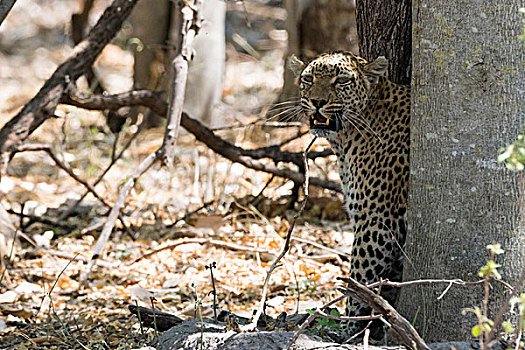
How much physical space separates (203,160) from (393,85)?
504cm

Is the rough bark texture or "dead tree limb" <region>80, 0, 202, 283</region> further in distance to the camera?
"dead tree limb" <region>80, 0, 202, 283</region>

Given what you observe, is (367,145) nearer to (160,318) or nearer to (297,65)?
(297,65)

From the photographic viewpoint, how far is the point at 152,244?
22.9 ft

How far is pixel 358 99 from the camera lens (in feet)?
15.4

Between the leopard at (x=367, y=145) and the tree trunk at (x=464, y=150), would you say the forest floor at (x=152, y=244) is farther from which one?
the tree trunk at (x=464, y=150)

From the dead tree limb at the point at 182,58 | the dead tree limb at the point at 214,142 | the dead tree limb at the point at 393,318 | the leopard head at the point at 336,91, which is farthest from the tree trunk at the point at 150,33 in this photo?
the dead tree limb at the point at 393,318

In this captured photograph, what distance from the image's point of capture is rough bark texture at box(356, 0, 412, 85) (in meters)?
5.00

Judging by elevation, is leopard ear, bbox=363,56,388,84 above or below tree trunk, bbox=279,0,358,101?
below

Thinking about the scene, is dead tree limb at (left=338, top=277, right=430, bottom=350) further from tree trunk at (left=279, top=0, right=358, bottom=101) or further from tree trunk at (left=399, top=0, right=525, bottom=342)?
tree trunk at (left=279, top=0, right=358, bottom=101)

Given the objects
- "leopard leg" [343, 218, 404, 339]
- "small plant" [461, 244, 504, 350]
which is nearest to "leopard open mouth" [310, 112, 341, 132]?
"leopard leg" [343, 218, 404, 339]

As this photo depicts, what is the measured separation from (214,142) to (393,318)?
429 centimetres

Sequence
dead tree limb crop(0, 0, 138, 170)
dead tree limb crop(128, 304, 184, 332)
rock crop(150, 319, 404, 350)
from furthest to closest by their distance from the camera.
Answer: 1. dead tree limb crop(0, 0, 138, 170)
2. dead tree limb crop(128, 304, 184, 332)
3. rock crop(150, 319, 404, 350)

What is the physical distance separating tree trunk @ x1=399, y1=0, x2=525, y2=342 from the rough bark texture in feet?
4.00

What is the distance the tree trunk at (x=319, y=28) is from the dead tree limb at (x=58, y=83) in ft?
10.2
